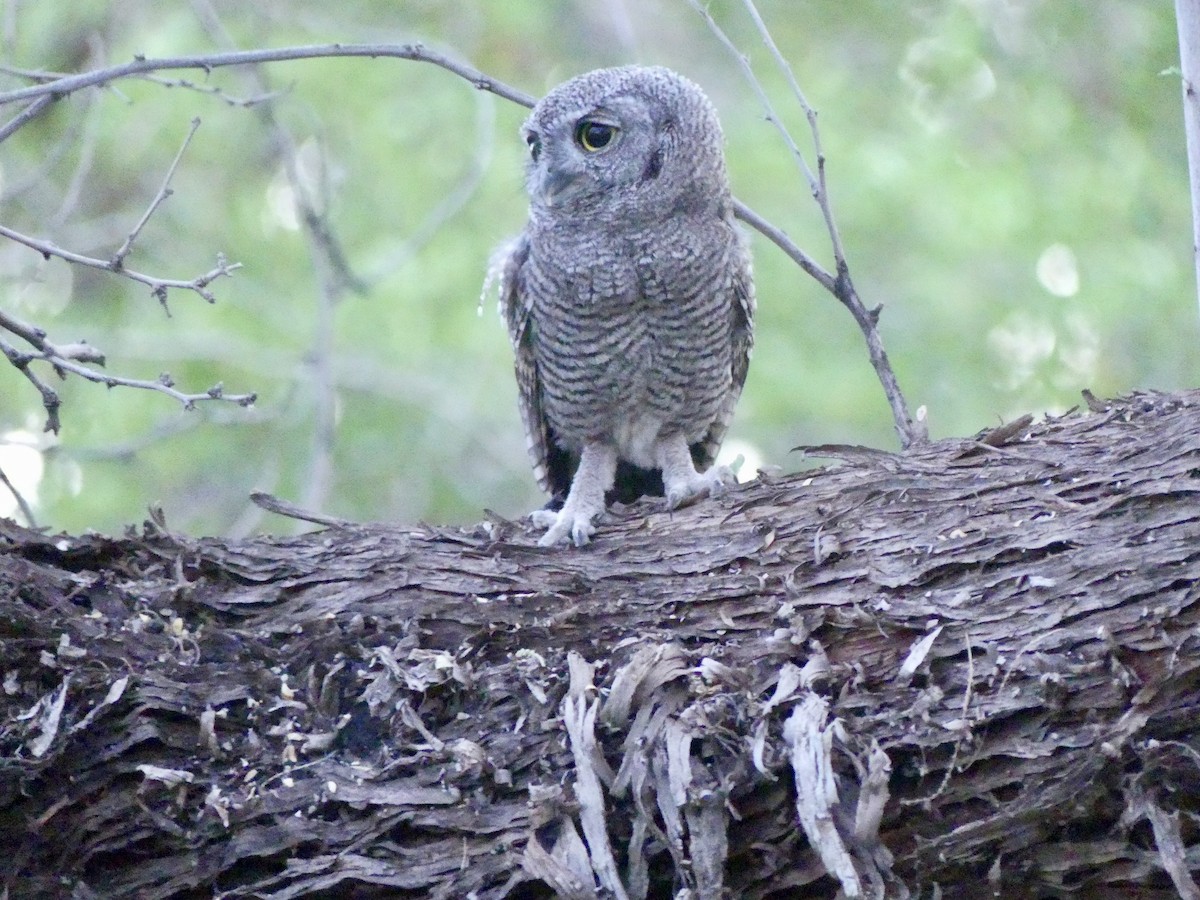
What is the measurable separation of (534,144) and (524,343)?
2.21 feet

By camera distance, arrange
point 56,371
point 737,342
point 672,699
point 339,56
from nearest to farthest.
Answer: point 672,699 → point 56,371 → point 339,56 → point 737,342

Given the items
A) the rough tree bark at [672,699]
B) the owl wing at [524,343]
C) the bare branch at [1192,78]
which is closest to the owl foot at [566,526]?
the rough tree bark at [672,699]

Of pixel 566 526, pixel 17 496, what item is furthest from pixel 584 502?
pixel 17 496

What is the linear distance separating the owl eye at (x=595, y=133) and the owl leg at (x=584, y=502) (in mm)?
999

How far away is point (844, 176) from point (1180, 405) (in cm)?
518

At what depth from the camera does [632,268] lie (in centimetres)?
405

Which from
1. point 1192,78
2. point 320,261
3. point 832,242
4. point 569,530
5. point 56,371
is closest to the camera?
point 56,371

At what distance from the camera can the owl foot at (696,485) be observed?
345 cm

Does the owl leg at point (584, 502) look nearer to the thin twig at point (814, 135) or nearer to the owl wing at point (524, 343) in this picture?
the owl wing at point (524, 343)

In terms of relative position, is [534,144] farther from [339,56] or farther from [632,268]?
[339,56]

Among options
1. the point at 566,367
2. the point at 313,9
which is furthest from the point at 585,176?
the point at 313,9

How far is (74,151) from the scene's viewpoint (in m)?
8.79

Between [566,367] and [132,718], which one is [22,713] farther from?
[566,367]

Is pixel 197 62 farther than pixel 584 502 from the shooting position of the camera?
No
